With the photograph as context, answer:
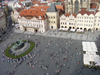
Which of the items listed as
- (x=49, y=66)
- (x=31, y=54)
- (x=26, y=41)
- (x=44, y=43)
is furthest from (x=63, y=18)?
(x=49, y=66)

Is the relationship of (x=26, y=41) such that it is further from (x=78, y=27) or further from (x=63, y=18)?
(x=78, y=27)

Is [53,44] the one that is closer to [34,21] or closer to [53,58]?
[53,58]

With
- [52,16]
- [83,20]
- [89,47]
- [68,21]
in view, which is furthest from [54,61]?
[52,16]

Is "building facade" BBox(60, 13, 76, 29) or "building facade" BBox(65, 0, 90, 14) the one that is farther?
"building facade" BBox(65, 0, 90, 14)

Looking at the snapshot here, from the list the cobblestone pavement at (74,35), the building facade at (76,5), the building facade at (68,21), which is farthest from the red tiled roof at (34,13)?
the building facade at (76,5)

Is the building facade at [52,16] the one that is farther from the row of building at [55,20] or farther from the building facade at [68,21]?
the building facade at [68,21]

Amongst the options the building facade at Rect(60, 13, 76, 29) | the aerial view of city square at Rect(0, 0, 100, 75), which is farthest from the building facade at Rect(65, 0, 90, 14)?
the building facade at Rect(60, 13, 76, 29)

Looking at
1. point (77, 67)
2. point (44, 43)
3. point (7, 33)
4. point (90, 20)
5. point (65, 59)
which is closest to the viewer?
point (77, 67)

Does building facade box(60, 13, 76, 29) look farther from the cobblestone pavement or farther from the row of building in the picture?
the cobblestone pavement
